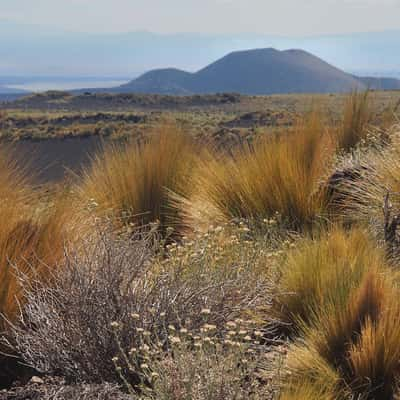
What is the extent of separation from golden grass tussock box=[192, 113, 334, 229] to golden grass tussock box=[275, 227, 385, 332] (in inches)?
56.3

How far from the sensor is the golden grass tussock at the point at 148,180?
620 centimetres

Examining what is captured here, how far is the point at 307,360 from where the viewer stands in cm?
310

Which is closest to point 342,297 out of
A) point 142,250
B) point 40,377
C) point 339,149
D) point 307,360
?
point 307,360

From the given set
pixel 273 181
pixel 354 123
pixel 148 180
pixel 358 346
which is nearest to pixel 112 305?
pixel 358 346

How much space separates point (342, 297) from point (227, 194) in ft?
8.99

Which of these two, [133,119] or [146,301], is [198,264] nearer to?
[146,301]

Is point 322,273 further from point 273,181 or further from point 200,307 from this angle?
point 273,181

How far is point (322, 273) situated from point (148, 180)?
2902 mm

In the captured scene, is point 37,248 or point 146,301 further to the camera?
point 37,248

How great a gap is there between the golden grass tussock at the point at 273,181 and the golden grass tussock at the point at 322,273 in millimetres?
1429

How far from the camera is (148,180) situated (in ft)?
20.7

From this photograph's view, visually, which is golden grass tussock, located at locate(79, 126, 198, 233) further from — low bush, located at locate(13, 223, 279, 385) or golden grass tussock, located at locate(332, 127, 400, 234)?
low bush, located at locate(13, 223, 279, 385)

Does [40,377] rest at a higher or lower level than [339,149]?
lower

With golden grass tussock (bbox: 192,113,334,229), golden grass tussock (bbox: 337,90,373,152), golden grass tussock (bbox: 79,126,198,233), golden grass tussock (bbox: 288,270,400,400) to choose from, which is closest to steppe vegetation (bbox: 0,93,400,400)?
golden grass tussock (bbox: 288,270,400,400)
